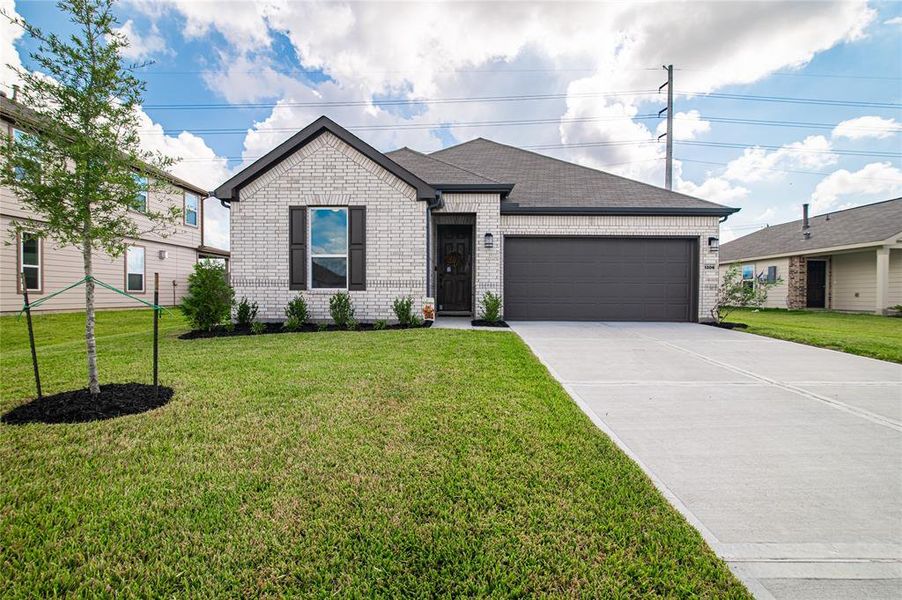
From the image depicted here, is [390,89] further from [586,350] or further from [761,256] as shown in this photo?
[761,256]

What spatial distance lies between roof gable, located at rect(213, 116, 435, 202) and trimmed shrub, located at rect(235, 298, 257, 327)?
241cm

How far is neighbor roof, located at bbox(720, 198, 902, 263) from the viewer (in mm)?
14555

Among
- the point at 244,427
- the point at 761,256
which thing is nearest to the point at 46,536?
the point at 244,427

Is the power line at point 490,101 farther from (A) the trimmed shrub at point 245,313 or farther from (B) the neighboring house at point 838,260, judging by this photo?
(A) the trimmed shrub at point 245,313

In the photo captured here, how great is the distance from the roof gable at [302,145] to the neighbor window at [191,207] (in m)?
10.2

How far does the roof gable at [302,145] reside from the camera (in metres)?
8.20

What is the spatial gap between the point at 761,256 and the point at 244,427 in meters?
23.1

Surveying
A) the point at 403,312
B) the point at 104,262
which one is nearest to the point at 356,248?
the point at 403,312

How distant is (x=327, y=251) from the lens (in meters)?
8.50

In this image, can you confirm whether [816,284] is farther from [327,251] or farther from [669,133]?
[327,251]

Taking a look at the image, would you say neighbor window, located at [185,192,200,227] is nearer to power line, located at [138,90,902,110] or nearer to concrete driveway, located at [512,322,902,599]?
power line, located at [138,90,902,110]

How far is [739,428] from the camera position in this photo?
3.09m

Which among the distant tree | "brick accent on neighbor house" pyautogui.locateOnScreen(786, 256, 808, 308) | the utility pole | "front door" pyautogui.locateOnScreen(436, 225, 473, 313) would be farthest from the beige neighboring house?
"brick accent on neighbor house" pyautogui.locateOnScreen(786, 256, 808, 308)

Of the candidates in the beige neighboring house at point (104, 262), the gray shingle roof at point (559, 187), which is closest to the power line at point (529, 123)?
the beige neighboring house at point (104, 262)
